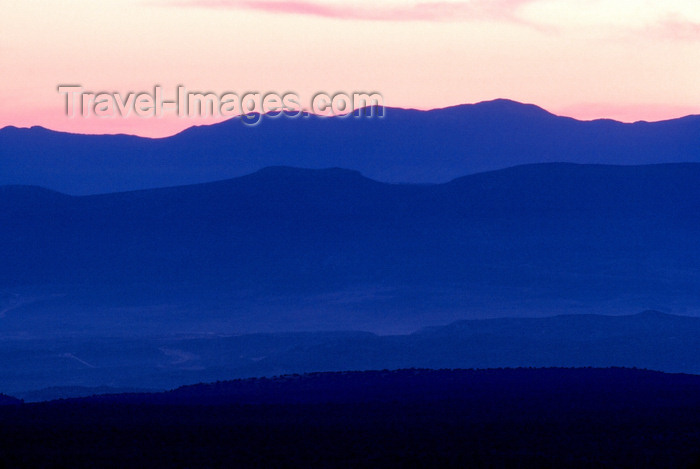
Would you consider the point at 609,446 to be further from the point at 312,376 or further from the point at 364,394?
the point at 312,376

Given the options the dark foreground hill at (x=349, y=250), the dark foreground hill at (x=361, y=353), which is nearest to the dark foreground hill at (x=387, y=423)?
the dark foreground hill at (x=361, y=353)

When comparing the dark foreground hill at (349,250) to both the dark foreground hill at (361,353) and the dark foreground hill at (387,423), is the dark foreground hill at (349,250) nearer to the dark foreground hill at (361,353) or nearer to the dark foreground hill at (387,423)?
the dark foreground hill at (361,353)

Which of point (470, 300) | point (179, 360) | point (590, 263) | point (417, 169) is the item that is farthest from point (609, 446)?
point (417, 169)

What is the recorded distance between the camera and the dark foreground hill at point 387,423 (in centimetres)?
2700

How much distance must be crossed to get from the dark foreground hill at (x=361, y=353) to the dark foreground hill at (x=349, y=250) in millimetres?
19203

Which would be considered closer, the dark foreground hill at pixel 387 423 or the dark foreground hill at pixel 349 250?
the dark foreground hill at pixel 387 423

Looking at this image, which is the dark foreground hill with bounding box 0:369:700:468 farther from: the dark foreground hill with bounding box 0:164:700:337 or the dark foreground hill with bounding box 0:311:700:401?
the dark foreground hill with bounding box 0:164:700:337

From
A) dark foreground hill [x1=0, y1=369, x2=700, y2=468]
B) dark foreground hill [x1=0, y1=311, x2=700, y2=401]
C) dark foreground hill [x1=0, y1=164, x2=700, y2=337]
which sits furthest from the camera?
dark foreground hill [x1=0, y1=164, x2=700, y2=337]

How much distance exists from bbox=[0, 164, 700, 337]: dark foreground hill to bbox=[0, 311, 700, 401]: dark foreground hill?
63.0ft

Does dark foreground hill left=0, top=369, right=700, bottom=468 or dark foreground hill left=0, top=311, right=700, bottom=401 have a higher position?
dark foreground hill left=0, top=369, right=700, bottom=468

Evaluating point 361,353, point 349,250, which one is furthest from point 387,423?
point 349,250

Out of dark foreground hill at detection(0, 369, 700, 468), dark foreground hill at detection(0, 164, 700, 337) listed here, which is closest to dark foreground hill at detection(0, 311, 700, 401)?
dark foreground hill at detection(0, 164, 700, 337)

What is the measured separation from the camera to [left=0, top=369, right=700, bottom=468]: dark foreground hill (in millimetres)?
27000

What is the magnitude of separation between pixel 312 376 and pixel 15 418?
12871mm
